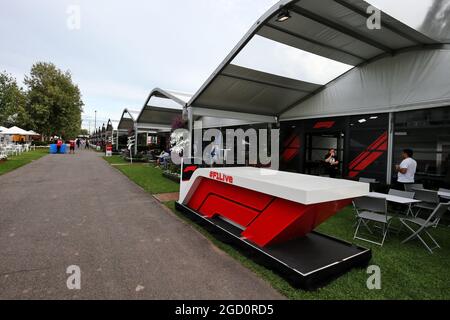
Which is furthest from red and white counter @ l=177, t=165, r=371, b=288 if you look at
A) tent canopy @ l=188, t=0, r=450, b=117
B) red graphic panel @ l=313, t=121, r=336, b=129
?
red graphic panel @ l=313, t=121, r=336, b=129

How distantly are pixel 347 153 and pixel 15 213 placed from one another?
8.88 metres

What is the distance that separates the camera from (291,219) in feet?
9.66

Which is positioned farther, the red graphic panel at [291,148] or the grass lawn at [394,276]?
the red graphic panel at [291,148]

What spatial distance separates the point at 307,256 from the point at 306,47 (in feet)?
17.9

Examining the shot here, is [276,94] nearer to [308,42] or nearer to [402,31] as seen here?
[308,42]

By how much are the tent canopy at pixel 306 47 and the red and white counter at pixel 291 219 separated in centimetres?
364

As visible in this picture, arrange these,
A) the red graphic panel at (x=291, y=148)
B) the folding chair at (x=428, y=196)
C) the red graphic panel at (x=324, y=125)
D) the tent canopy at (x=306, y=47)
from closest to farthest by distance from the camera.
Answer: the folding chair at (x=428, y=196) → the tent canopy at (x=306, y=47) → the red graphic panel at (x=324, y=125) → the red graphic panel at (x=291, y=148)

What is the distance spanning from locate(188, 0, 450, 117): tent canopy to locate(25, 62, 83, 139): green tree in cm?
2753

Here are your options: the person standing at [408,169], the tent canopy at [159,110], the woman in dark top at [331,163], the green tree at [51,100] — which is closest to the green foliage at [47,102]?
the green tree at [51,100]

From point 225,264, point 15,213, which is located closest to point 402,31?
point 225,264

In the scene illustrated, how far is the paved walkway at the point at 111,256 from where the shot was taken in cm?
255

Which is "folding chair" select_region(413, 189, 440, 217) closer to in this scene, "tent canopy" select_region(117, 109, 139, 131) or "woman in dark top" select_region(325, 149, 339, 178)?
"woman in dark top" select_region(325, 149, 339, 178)

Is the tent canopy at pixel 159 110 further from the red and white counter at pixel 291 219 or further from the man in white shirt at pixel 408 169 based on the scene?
the man in white shirt at pixel 408 169

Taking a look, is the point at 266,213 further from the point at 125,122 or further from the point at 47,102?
the point at 47,102
